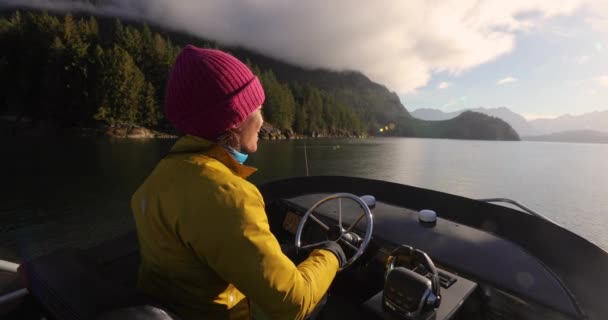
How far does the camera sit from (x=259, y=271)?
107 cm

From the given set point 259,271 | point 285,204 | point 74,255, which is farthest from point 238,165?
point 285,204

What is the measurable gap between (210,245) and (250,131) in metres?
0.59

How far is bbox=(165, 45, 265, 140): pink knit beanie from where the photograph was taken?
1225mm

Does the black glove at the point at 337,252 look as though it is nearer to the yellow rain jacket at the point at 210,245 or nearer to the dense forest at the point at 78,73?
the yellow rain jacket at the point at 210,245

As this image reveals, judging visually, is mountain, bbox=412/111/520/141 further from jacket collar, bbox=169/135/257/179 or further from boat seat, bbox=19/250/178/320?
boat seat, bbox=19/250/178/320

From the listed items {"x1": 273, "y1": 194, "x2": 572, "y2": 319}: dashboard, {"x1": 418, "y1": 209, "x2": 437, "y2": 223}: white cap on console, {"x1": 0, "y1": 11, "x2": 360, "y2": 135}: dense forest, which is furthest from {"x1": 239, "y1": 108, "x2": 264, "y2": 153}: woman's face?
{"x1": 0, "y1": 11, "x2": 360, "y2": 135}: dense forest

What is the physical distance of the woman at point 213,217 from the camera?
1.04m

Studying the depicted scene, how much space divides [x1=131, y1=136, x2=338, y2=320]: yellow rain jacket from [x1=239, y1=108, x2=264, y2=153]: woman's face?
0.13m

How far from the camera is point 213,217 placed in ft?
3.32

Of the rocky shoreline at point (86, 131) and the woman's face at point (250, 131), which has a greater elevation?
the woman's face at point (250, 131)

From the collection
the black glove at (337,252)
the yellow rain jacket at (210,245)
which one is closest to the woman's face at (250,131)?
the yellow rain jacket at (210,245)

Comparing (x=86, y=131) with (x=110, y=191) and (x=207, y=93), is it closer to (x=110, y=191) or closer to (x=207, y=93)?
(x=110, y=191)

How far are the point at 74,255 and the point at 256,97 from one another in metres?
1.27

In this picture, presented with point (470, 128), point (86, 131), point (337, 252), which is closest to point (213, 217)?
point (337, 252)
